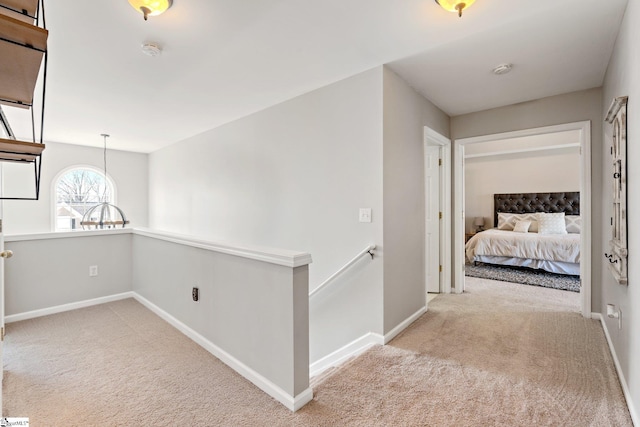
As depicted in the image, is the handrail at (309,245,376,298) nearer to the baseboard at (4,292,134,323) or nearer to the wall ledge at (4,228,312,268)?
the wall ledge at (4,228,312,268)

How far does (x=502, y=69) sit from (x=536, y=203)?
15.9 ft

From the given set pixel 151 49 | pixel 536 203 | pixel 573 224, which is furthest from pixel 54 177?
pixel 573 224

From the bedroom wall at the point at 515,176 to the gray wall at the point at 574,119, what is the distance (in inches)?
149

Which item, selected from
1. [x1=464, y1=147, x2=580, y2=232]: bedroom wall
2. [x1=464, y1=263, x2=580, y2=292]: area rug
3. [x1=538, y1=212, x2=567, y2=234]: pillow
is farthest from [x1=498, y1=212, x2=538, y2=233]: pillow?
[x1=464, y1=263, x2=580, y2=292]: area rug

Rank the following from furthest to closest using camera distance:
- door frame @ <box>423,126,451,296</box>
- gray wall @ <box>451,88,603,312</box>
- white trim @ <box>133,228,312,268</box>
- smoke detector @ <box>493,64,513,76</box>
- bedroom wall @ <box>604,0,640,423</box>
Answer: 1. door frame @ <box>423,126,451,296</box>
2. gray wall @ <box>451,88,603,312</box>
3. smoke detector @ <box>493,64,513,76</box>
4. white trim @ <box>133,228,312,268</box>
5. bedroom wall @ <box>604,0,640,423</box>

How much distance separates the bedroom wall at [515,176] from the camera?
6.16 meters

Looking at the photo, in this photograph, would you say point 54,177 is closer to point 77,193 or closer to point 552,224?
point 77,193

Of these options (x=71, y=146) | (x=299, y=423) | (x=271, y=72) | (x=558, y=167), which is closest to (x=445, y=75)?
(x=271, y=72)

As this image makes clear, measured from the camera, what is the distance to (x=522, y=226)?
588 centimetres

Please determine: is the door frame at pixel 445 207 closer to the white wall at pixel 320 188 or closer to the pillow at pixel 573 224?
the white wall at pixel 320 188

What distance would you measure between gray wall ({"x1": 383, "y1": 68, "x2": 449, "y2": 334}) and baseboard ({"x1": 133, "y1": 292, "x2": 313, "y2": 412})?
3.54 ft

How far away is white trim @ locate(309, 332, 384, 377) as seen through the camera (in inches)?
101

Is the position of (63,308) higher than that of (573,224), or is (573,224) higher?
(573,224)

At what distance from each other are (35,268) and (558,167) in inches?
337
